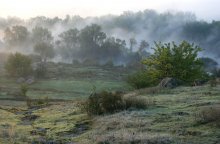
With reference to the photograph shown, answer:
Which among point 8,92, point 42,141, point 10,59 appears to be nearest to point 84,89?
point 8,92

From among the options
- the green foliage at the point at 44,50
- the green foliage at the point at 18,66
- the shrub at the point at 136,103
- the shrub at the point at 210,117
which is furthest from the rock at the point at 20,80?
the shrub at the point at 210,117

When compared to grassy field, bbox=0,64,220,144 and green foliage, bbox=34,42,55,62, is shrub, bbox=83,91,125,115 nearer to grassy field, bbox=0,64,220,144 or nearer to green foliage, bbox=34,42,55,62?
grassy field, bbox=0,64,220,144

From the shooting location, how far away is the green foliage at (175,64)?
67.0 metres

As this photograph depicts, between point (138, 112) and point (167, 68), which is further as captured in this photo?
point (167, 68)

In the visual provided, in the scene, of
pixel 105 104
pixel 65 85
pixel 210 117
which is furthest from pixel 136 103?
pixel 65 85

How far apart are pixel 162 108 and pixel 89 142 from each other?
11.2 m

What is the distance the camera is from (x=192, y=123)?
843 inches

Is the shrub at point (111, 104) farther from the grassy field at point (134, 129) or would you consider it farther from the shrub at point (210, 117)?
the shrub at point (210, 117)

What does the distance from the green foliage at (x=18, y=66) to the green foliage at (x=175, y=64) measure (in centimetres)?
7920

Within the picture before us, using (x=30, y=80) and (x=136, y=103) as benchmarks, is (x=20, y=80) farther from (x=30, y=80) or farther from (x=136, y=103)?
(x=136, y=103)

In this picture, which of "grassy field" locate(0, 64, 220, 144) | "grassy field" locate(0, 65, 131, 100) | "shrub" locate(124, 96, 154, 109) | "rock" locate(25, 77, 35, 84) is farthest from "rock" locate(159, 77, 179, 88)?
"rock" locate(25, 77, 35, 84)

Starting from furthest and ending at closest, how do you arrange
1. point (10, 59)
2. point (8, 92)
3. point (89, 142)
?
point (10, 59) → point (8, 92) → point (89, 142)

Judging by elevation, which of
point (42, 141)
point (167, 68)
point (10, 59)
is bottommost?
point (42, 141)

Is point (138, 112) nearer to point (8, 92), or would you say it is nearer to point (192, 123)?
point (192, 123)
